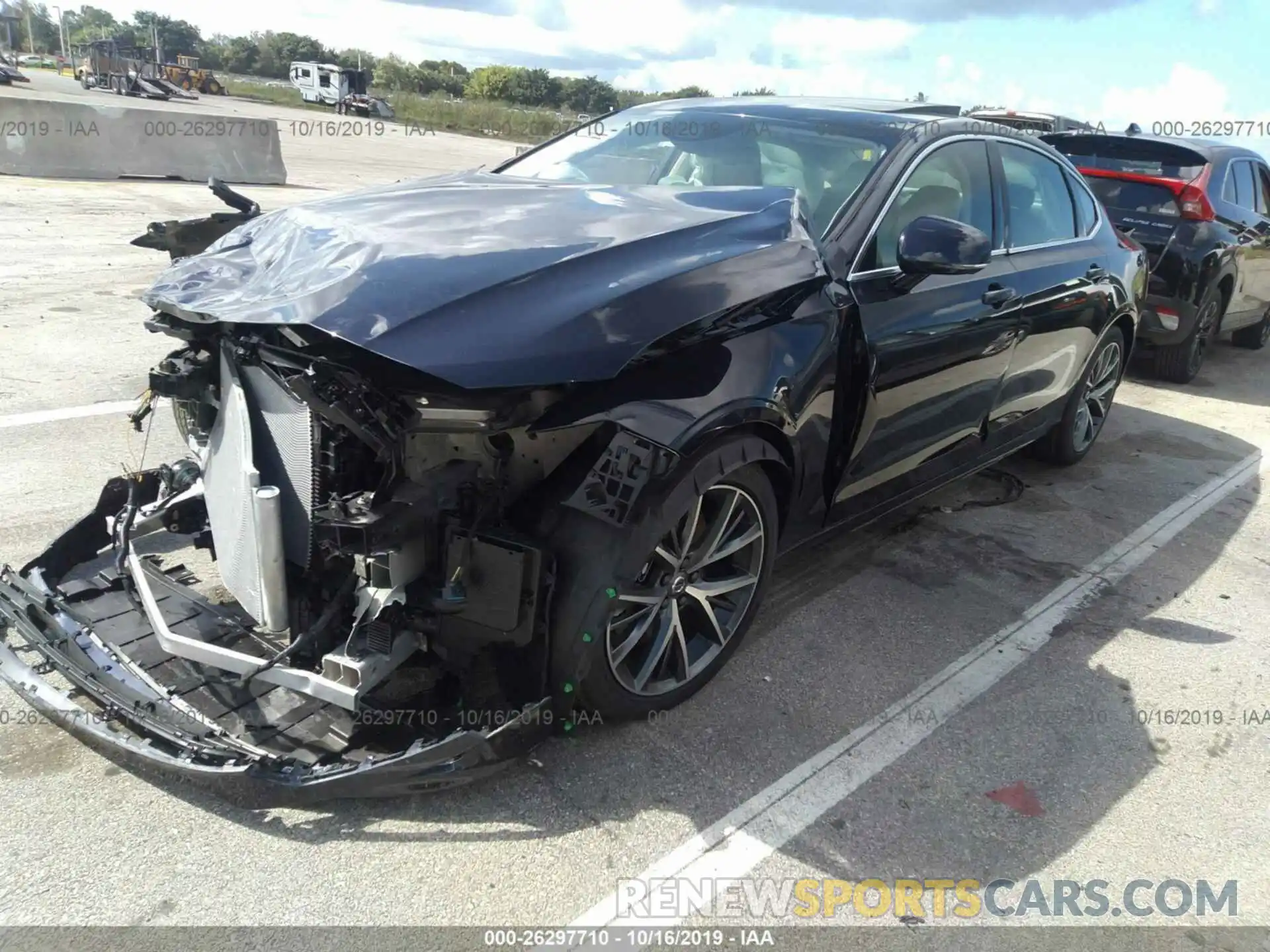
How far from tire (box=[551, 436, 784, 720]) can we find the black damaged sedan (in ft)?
0.03

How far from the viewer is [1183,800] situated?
297cm

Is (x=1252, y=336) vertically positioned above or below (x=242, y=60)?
below

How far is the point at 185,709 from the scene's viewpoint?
258 cm

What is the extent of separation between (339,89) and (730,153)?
186 feet

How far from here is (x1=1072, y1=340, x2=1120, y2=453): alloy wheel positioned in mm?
5629

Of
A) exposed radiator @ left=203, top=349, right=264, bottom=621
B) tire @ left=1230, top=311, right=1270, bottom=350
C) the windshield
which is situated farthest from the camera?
tire @ left=1230, top=311, right=1270, bottom=350

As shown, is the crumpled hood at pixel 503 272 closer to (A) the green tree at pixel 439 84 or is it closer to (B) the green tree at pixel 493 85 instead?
(B) the green tree at pixel 493 85

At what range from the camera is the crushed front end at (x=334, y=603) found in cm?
239

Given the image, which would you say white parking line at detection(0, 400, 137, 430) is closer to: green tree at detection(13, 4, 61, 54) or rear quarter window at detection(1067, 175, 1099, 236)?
rear quarter window at detection(1067, 175, 1099, 236)

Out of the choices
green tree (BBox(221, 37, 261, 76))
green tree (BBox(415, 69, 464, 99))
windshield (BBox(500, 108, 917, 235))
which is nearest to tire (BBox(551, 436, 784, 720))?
windshield (BBox(500, 108, 917, 235))

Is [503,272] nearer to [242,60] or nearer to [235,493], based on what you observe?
[235,493]

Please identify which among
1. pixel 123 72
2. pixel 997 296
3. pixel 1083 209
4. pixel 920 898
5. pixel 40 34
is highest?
pixel 40 34

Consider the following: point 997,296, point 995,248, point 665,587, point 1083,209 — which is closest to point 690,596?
point 665,587

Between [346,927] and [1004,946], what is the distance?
1643 millimetres
